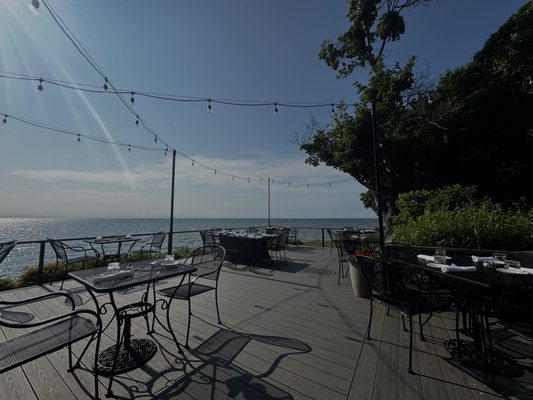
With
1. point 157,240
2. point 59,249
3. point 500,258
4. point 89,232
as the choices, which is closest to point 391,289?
point 500,258

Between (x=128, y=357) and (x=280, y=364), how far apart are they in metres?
1.20

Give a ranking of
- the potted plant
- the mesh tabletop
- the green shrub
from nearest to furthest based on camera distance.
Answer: the mesh tabletop < the green shrub < the potted plant

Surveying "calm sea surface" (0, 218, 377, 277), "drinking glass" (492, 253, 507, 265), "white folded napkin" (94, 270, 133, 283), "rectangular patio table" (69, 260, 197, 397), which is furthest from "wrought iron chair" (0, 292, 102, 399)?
"drinking glass" (492, 253, 507, 265)

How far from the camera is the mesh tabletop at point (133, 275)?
1.73 meters

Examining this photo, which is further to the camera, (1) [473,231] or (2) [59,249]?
(2) [59,249]

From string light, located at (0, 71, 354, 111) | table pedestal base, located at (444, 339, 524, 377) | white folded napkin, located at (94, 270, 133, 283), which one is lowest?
table pedestal base, located at (444, 339, 524, 377)

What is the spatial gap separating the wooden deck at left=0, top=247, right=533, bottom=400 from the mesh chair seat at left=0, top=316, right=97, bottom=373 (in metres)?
0.40

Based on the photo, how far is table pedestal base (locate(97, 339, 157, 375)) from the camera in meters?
1.85

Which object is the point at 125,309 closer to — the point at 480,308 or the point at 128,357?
the point at 128,357

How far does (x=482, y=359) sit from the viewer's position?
6.12 feet

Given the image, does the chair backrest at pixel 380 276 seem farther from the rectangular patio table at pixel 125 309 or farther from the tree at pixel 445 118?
the tree at pixel 445 118

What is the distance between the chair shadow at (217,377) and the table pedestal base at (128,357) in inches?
4.4

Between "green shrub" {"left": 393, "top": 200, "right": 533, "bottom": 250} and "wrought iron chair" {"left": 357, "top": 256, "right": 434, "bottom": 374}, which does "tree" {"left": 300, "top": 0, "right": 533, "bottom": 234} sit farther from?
"wrought iron chair" {"left": 357, "top": 256, "right": 434, "bottom": 374}

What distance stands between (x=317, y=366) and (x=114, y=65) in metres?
5.44
